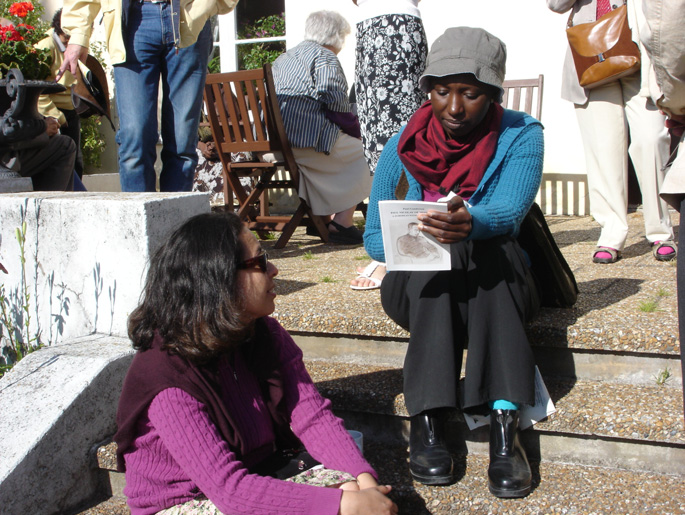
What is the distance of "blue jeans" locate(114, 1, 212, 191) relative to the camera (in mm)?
3873

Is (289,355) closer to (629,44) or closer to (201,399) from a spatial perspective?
(201,399)

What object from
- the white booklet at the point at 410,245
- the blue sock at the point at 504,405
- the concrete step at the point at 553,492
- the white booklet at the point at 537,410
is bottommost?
the concrete step at the point at 553,492

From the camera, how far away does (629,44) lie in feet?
11.5

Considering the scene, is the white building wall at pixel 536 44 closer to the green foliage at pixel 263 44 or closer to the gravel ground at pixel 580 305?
the gravel ground at pixel 580 305

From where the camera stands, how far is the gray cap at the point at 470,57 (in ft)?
7.85

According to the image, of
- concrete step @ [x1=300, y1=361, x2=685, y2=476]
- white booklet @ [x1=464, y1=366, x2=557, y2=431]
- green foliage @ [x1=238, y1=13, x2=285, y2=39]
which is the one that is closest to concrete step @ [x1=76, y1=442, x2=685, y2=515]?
concrete step @ [x1=300, y1=361, x2=685, y2=476]

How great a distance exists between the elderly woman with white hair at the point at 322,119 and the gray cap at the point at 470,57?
8.65 ft

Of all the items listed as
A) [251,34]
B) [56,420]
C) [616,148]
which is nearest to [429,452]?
[56,420]

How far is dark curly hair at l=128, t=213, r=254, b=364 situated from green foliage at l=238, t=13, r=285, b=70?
19.8ft

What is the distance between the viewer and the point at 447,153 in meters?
2.53

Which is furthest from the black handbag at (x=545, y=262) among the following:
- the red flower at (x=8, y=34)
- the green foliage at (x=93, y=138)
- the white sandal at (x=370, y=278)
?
the green foliage at (x=93, y=138)

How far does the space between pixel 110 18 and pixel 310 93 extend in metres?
Answer: 1.61

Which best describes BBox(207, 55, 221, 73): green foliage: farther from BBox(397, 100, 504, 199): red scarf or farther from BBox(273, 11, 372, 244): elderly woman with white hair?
BBox(397, 100, 504, 199): red scarf

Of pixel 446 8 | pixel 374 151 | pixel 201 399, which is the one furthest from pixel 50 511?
pixel 446 8
